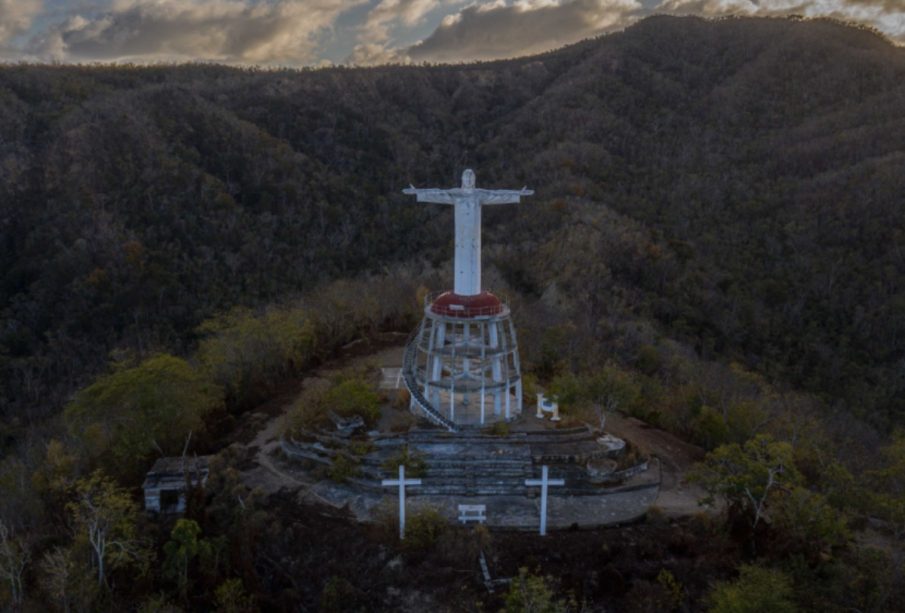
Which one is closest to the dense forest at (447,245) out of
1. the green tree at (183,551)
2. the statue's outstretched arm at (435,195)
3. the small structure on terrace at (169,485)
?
the green tree at (183,551)

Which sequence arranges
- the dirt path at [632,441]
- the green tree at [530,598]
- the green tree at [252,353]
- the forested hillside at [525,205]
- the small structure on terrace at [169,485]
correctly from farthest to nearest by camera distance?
1. the forested hillside at [525,205]
2. the green tree at [252,353]
3. the dirt path at [632,441]
4. the small structure on terrace at [169,485]
5. the green tree at [530,598]

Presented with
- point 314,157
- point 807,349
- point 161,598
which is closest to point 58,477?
point 161,598

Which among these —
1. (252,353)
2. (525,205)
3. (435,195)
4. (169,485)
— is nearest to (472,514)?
(169,485)

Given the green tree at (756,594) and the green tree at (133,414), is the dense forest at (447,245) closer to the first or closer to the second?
the green tree at (133,414)

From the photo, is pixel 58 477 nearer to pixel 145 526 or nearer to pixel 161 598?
pixel 145 526

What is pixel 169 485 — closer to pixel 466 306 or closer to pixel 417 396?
pixel 417 396

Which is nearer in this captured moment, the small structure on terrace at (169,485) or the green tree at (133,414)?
the small structure on terrace at (169,485)
